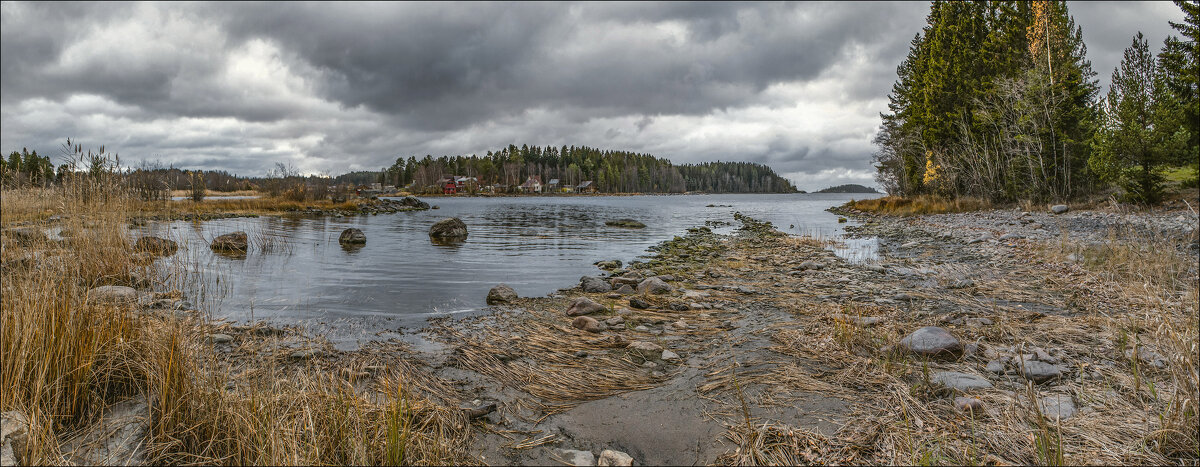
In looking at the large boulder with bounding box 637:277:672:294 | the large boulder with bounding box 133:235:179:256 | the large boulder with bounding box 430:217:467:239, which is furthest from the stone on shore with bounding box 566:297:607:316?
the large boulder with bounding box 430:217:467:239

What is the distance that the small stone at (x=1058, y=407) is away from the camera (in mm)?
3018

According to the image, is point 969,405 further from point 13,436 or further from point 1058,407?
point 13,436

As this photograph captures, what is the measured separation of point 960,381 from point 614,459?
2766mm

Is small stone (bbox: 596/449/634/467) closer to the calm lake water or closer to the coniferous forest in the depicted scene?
the calm lake water

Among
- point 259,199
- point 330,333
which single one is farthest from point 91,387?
point 259,199

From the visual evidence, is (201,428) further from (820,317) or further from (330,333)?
(820,317)

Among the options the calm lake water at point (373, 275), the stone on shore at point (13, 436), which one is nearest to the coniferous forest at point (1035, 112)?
the calm lake water at point (373, 275)

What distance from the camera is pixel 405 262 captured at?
517 inches

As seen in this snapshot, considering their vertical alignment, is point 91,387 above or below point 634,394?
above

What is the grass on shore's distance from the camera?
2.68 metres

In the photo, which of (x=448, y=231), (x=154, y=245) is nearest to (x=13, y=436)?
(x=154, y=245)

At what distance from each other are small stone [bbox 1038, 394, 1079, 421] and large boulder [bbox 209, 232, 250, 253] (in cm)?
1648

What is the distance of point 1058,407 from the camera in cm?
296

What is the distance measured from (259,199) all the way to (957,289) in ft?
138
